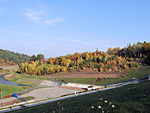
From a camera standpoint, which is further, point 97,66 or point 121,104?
point 97,66

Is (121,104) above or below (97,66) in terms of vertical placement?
below

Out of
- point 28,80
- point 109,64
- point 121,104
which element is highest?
point 109,64

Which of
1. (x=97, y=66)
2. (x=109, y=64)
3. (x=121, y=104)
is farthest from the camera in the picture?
(x=97, y=66)

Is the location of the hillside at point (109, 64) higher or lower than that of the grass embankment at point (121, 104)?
higher

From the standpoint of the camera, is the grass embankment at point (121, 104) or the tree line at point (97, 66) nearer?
the grass embankment at point (121, 104)

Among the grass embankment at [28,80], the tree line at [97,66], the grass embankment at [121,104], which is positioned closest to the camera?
the grass embankment at [121,104]

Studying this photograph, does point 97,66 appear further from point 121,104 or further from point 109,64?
point 121,104

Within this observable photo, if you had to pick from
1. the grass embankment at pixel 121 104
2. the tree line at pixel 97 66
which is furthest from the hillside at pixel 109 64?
the grass embankment at pixel 121 104

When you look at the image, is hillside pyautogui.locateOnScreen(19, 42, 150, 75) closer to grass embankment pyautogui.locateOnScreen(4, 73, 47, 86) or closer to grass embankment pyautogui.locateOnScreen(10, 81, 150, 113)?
grass embankment pyautogui.locateOnScreen(4, 73, 47, 86)

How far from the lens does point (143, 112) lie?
6.01 m

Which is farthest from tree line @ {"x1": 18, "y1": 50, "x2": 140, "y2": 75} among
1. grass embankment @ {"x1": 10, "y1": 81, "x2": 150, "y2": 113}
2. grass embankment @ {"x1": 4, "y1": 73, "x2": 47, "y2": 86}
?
grass embankment @ {"x1": 10, "y1": 81, "x2": 150, "y2": 113}

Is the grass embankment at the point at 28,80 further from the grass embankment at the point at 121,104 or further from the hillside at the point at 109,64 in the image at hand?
the grass embankment at the point at 121,104

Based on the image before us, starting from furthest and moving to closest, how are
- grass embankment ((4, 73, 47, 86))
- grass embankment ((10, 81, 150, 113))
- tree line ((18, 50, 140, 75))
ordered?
1. grass embankment ((4, 73, 47, 86))
2. tree line ((18, 50, 140, 75))
3. grass embankment ((10, 81, 150, 113))

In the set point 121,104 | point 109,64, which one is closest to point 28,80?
point 109,64
